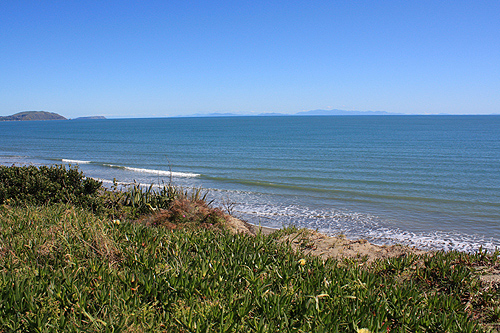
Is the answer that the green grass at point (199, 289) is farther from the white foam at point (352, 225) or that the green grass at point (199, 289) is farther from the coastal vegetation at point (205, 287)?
the white foam at point (352, 225)

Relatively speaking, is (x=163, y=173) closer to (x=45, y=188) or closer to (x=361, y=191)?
(x=361, y=191)

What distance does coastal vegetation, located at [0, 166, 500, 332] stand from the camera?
272 centimetres

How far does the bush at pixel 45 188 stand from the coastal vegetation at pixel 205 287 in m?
3.10

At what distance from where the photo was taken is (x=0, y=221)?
17.2 ft

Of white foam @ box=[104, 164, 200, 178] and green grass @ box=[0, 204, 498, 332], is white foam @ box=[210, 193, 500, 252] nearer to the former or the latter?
green grass @ box=[0, 204, 498, 332]

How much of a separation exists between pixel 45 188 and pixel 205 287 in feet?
22.7

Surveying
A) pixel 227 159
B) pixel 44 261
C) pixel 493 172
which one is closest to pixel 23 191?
pixel 44 261

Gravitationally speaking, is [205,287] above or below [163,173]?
above

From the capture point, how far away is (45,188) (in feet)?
27.7

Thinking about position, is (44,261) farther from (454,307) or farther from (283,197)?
(283,197)

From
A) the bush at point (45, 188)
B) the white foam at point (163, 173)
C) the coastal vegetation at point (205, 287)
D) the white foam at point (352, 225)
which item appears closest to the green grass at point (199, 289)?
the coastal vegetation at point (205, 287)

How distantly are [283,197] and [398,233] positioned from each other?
5899 mm

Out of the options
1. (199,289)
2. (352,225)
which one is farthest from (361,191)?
(199,289)

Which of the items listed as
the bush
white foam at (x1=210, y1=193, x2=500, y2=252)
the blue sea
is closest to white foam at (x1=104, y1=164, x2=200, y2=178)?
the blue sea
